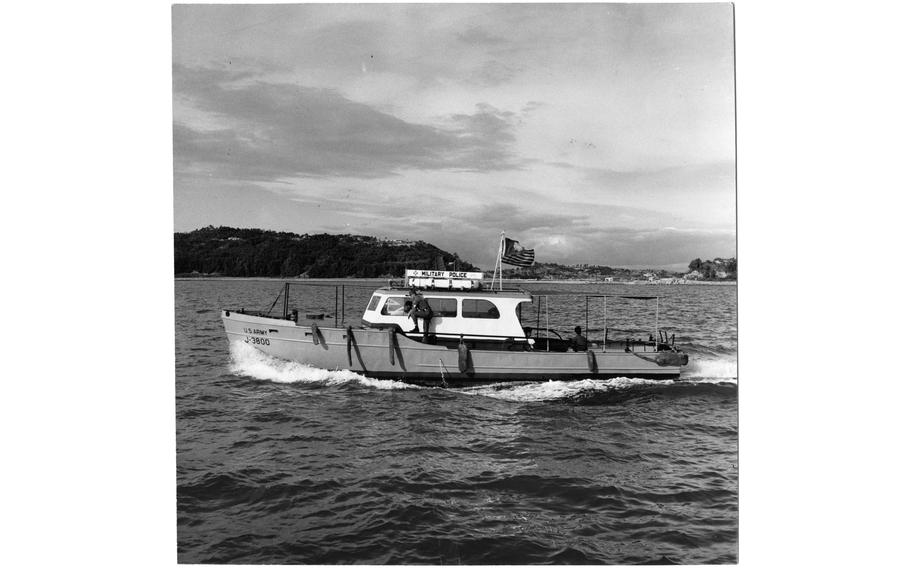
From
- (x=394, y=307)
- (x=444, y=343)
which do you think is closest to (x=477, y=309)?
(x=444, y=343)

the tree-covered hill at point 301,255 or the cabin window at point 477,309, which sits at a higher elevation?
the tree-covered hill at point 301,255

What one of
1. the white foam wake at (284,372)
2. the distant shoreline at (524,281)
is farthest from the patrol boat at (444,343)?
the distant shoreline at (524,281)

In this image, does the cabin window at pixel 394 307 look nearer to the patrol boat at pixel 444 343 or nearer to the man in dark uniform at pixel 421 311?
the patrol boat at pixel 444 343

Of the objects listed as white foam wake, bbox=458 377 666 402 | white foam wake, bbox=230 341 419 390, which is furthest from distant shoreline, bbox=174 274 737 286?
white foam wake, bbox=458 377 666 402

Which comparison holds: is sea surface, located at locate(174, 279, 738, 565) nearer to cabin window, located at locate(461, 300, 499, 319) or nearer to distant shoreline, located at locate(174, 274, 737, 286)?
distant shoreline, located at locate(174, 274, 737, 286)

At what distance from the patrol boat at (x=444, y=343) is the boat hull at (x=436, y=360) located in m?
0.02

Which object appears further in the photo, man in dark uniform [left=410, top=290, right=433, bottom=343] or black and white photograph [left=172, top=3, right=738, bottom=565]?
man in dark uniform [left=410, top=290, right=433, bottom=343]

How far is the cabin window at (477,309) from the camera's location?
33.8 ft

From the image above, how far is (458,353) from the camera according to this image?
379 inches

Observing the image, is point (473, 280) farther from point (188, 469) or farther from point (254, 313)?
point (188, 469)

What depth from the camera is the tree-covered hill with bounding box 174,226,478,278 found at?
7.14 meters

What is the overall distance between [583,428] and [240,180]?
573 centimetres

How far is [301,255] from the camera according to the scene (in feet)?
32.6

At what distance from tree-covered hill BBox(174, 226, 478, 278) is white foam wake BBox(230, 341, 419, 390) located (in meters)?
1.63
